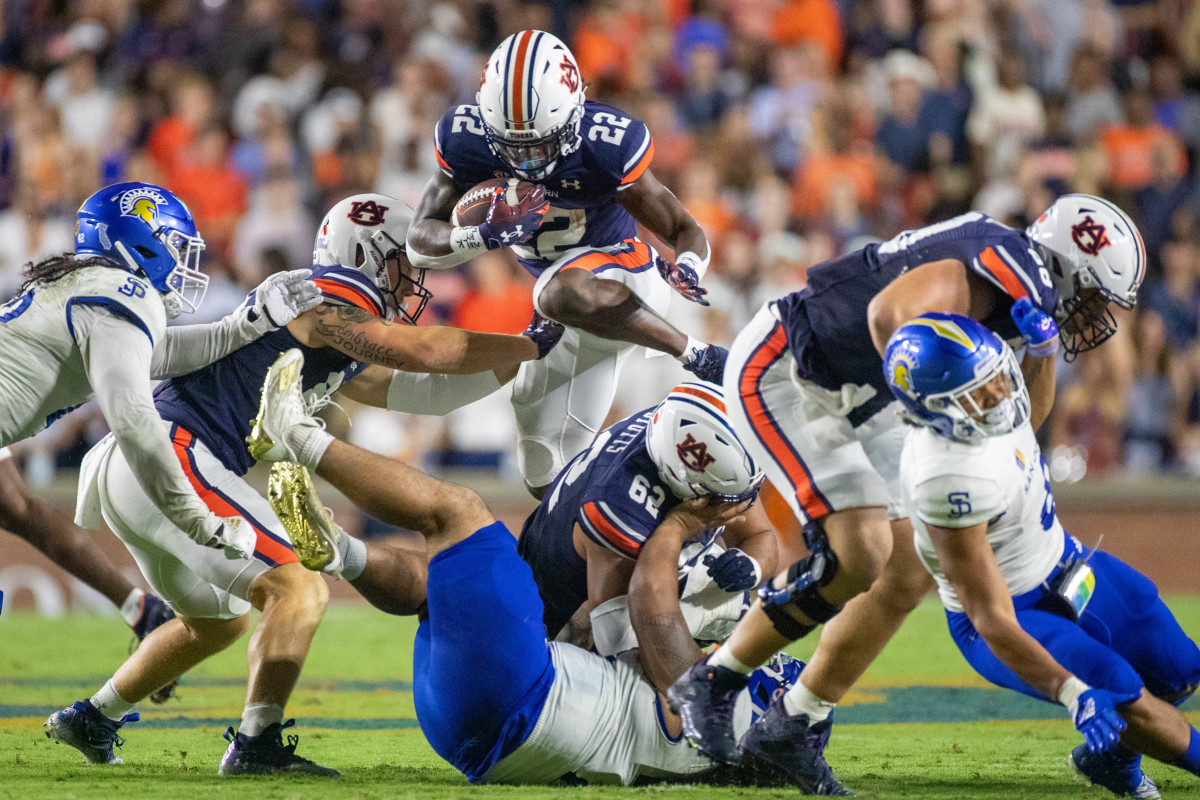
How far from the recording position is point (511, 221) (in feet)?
18.2

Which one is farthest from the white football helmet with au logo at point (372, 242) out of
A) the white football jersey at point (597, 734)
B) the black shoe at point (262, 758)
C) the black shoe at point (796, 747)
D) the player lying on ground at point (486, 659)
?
the black shoe at point (796, 747)

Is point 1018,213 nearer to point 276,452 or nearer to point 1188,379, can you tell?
point 1188,379

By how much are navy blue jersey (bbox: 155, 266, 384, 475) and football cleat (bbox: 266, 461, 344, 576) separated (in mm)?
876

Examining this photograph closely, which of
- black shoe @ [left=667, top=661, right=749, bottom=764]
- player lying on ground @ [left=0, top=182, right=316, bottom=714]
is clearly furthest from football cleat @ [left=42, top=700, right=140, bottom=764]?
black shoe @ [left=667, top=661, right=749, bottom=764]

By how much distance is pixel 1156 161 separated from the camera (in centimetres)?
1123

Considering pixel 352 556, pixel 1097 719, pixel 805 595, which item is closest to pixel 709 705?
pixel 805 595

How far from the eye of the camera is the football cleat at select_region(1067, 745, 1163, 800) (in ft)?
13.5

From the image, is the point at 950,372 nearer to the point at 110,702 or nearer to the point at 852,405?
the point at 852,405

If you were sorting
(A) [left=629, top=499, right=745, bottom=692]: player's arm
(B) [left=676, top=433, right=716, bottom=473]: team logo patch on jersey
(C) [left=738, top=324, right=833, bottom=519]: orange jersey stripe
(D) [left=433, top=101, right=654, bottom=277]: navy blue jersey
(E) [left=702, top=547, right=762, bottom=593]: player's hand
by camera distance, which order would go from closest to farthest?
(C) [left=738, top=324, right=833, bottom=519]: orange jersey stripe, (A) [left=629, top=499, right=745, bottom=692]: player's arm, (B) [left=676, top=433, right=716, bottom=473]: team logo patch on jersey, (E) [left=702, top=547, right=762, bottom=593]: player's hand, (D) [left=433, top=101, right=654, bottom=277]: navy blue jersey

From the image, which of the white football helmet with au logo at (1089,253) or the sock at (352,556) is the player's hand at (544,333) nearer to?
the sock at (352,556)

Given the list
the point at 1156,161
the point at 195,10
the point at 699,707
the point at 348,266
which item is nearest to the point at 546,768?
the point at 699,707

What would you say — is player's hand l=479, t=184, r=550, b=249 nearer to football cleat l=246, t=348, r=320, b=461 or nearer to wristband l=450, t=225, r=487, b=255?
wristband l=450, t=225, r=487, b=255

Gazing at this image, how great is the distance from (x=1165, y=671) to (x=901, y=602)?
94 cm

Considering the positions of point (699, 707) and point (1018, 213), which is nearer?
point (699, 707)
